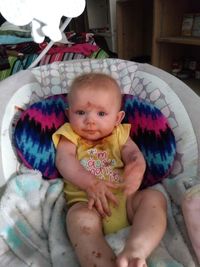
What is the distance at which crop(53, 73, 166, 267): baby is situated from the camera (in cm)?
63

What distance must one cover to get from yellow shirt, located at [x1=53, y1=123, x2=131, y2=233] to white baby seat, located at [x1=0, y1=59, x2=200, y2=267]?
3.7 inches

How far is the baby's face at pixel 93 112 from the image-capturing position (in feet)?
2.80

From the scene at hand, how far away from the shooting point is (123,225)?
29.5 inches

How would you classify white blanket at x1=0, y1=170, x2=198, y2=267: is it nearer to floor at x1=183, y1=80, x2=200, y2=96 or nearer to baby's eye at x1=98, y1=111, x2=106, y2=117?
baby's eye at x1=98, y1=111, x2=106, y2=117

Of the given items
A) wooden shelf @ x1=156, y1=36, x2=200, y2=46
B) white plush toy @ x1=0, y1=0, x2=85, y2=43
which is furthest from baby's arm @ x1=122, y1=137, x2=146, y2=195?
wooden shelf @ x1=156, y1=36, x2=200, y2=46

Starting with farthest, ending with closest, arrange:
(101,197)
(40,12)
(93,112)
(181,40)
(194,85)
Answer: (194,85) < (181,40) < (93,112) < (101,197) < (40,12)

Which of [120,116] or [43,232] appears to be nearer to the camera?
[43,232]

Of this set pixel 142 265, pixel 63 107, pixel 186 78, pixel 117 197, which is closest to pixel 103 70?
pixel 63 107

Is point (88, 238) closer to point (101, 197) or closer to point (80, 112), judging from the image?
point (101, 197)

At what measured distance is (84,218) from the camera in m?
0.71

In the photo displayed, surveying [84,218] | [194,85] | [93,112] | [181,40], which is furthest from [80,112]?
[194,85]

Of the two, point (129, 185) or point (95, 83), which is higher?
point (95, 83)

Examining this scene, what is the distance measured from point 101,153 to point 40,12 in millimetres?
432

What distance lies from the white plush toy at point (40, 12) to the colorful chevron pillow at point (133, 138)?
0.32 m
